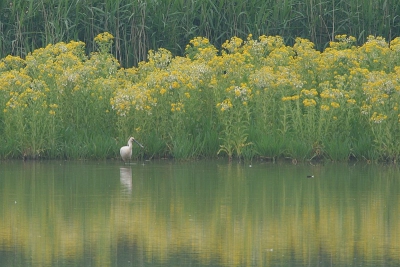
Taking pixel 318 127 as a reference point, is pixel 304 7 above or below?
above

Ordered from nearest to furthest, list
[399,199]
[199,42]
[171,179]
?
[399,199]
[171,179]
[199,42]

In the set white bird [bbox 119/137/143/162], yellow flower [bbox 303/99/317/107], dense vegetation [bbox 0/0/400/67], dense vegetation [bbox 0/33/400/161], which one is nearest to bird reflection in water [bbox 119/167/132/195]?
white bird [bbox 119/137/143/162]

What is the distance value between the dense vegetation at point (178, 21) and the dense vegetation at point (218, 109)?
4.71 metres

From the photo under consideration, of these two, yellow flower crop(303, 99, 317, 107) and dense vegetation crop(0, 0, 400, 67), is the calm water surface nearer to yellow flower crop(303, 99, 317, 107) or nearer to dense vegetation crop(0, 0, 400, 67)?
yellow flower crop(303, 99, 317, 107)

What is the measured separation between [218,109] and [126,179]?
3.79m

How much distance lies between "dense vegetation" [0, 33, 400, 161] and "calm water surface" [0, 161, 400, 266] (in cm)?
119

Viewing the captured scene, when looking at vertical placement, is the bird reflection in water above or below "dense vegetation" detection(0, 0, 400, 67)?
below

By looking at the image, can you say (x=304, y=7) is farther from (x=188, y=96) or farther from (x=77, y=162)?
(x=77, y=162)

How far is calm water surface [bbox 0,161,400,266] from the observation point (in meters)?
10.0

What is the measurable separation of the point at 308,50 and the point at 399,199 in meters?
7.48

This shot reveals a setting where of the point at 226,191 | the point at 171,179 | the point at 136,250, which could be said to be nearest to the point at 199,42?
the point at 171,179

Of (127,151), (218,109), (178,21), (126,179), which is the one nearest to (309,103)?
(218,109)

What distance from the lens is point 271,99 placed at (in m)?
19.7

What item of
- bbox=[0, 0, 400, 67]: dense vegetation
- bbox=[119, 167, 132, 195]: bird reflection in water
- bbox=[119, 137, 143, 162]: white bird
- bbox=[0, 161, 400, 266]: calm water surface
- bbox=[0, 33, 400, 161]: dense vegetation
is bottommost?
bbox=[0, 161, 400, 266]: calm water surface
